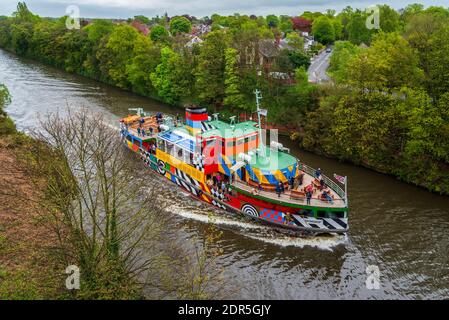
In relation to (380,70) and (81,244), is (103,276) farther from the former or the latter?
(380,70)

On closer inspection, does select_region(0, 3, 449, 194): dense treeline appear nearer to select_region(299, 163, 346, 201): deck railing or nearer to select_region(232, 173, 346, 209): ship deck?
select_region(299, 163, 346, 201): deck railing

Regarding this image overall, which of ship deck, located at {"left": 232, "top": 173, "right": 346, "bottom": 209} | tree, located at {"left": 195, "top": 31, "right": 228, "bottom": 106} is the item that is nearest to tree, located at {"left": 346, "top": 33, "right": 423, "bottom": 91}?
ship deck, located at {"left": 232, "top": 173, "right": 346, "bottom": 209}

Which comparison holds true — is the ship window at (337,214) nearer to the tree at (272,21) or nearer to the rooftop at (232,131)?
the rooftop at (232,131)

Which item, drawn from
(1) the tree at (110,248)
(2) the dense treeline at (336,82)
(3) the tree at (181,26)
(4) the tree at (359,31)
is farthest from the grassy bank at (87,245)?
(3) the tree at (181,26)
